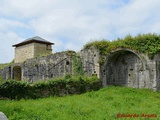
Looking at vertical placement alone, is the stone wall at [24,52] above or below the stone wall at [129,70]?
above

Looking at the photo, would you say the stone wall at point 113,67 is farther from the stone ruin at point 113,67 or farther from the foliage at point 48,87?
the foliage at point 48,87

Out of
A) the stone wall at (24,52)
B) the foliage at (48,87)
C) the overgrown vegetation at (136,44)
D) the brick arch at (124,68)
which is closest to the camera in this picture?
the foliage at (48,87)

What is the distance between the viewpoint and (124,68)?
17766mm

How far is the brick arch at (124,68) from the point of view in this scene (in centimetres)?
1686

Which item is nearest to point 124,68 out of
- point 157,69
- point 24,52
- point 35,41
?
point 157,69

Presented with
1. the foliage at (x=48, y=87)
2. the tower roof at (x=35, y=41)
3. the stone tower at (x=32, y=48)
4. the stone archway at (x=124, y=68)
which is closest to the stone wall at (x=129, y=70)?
the stone archway at (x=124, y=68)

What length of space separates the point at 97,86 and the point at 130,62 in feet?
9.29

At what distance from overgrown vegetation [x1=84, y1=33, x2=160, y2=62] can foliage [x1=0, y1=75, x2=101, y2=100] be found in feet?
7.96

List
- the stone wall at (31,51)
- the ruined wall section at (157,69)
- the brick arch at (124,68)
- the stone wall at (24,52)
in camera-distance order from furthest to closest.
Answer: the stone wall at (24,52) → the stone wall at (31,51) → the brick arch at (124,68) → the ruined wall section at (157,69)

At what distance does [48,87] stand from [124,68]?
19.9 ft

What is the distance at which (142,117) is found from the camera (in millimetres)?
8266

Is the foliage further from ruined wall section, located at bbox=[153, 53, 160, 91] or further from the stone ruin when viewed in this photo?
ruined wall section, located at bbox=[153, 53, 160, 91]

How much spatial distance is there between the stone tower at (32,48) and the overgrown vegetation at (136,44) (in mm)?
10709

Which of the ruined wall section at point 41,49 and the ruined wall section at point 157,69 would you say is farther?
the ruined wall section at point 41,49
